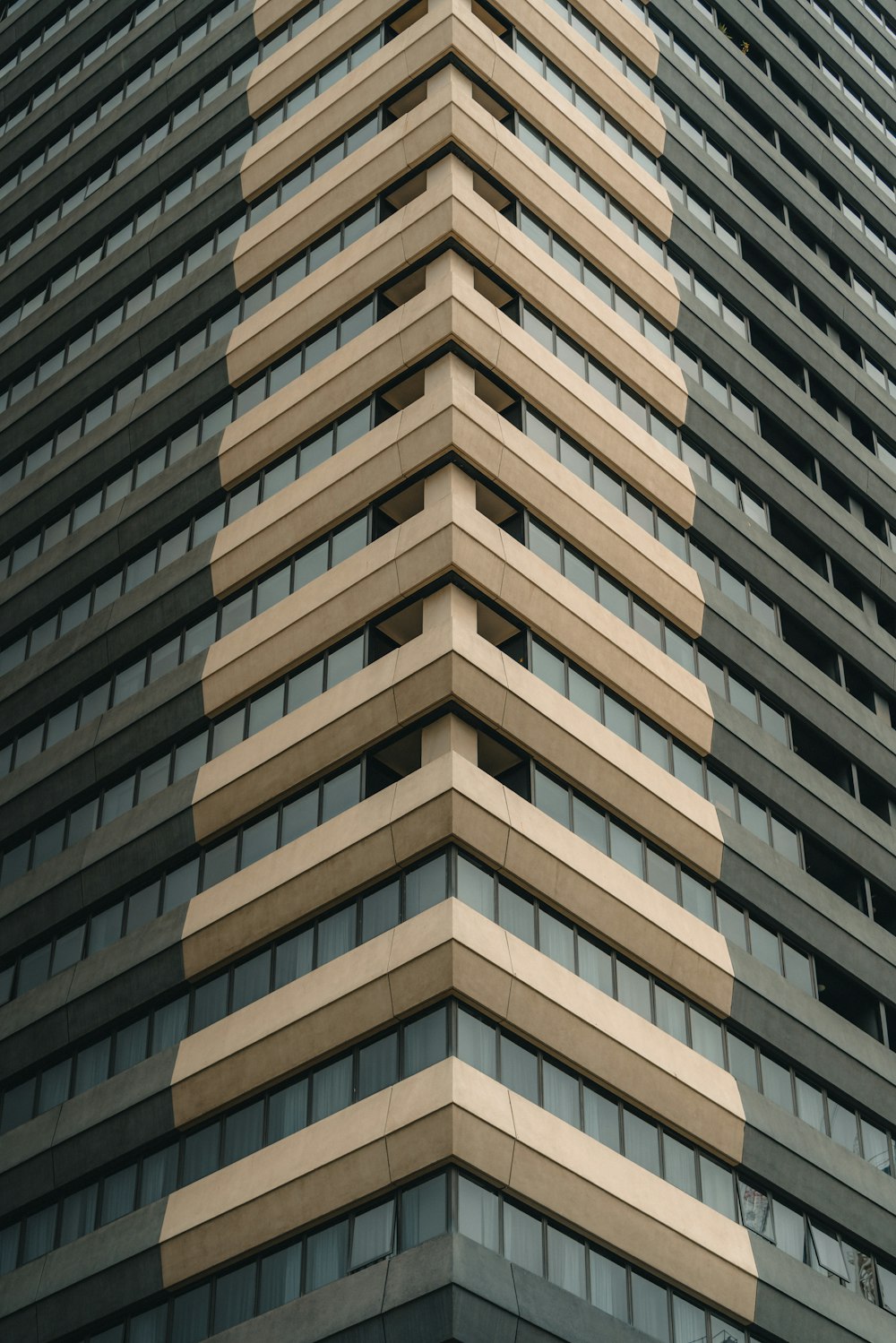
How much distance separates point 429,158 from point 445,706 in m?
15.4

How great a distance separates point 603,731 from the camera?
4381 cm

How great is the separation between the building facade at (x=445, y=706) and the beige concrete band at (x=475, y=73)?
0.50 feet

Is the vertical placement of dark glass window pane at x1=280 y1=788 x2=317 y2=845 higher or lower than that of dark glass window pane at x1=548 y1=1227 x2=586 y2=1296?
higher

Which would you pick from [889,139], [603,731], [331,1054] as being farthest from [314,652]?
[889,139]

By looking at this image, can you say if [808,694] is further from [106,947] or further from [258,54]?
[258,54]

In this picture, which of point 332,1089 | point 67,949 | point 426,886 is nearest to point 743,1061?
point 426,886

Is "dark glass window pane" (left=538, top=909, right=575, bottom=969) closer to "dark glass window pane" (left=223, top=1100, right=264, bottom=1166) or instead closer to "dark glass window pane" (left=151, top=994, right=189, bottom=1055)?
"dark glass window pane" (left=223, top=1100, right=264, bottom=1166)

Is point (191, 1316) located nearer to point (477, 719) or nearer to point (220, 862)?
point (220, 862)

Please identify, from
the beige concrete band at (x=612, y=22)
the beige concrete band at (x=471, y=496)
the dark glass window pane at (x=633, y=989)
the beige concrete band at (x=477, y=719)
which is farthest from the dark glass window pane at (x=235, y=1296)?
the beige concrete band at (x=612, y=22)

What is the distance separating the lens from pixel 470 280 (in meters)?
46.9

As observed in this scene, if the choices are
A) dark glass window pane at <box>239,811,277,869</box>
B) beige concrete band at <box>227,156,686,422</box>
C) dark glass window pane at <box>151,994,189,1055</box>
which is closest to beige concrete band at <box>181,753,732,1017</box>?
dark glass window pane at <box>239,811,277,869</box>

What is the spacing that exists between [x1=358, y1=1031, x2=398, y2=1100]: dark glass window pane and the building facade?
0.45 feet

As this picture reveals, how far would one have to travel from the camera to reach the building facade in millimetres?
38250

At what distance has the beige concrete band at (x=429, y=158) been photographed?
161 ft
